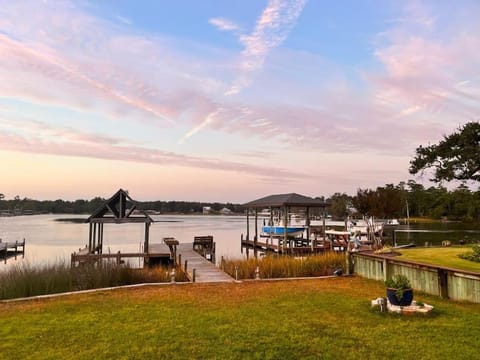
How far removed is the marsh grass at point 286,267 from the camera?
14.6 meters

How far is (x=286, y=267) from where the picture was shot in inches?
585

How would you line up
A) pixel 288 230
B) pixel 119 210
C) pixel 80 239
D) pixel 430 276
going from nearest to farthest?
1. pixel 430 276
2. pixel 119 210
3. pixel 288 230
4. pixel 80 239

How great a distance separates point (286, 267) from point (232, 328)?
838cm

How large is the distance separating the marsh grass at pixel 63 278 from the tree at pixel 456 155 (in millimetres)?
15094

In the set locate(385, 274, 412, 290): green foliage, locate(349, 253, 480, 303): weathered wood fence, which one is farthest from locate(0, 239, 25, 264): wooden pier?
locate(385, 274, 412, 290): green foliage

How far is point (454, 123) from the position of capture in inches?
845

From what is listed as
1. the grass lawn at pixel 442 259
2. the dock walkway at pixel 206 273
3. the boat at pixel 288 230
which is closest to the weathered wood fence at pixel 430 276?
the grass lawn at pixel 442 259

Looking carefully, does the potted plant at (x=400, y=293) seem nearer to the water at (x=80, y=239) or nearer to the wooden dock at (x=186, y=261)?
the wooden dock at (x=186, y=261)

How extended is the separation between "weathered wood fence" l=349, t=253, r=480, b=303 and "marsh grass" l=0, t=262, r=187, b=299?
7.32 meters

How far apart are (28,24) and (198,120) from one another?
1048 cm

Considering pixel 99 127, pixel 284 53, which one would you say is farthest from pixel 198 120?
pixel 284 53

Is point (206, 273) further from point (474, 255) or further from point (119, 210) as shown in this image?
point (474, 255)

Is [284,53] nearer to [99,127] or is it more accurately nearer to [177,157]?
[99,127]

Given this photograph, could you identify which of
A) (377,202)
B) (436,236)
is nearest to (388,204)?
(377,202)
